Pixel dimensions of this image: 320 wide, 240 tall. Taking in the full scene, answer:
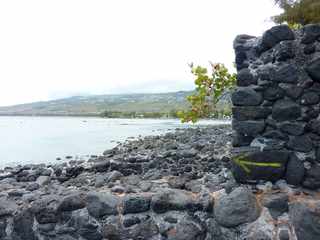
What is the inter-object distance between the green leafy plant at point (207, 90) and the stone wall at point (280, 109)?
22.1 ft

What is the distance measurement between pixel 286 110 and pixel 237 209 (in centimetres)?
139

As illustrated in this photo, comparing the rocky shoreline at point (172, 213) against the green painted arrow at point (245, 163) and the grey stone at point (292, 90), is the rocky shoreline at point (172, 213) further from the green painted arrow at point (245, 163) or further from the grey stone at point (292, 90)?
the grey stone at point (292, 90)

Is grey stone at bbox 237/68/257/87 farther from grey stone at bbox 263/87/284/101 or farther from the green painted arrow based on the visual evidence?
the green painted arrow

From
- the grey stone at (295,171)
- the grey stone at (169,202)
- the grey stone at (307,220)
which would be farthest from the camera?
the grey stone at (169,202)

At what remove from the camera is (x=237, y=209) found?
5.61 metres

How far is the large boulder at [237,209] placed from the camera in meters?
5.57

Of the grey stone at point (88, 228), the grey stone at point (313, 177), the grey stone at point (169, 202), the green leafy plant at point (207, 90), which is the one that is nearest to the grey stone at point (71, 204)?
the grey stone at point (88, 228)

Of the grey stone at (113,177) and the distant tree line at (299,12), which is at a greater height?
the distant tree line at (299,12)

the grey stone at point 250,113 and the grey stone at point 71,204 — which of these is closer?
the grey stone at point 250,113

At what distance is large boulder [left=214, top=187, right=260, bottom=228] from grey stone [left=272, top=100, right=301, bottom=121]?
104 cm

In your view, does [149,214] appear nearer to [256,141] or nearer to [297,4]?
[256,141]

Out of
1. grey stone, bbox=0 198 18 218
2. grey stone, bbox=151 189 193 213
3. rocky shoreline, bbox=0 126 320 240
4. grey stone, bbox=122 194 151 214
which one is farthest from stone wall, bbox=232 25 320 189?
grey stone, bbox=0 198 18 218

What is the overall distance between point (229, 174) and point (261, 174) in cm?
55

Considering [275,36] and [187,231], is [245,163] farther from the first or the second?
[275,36]
